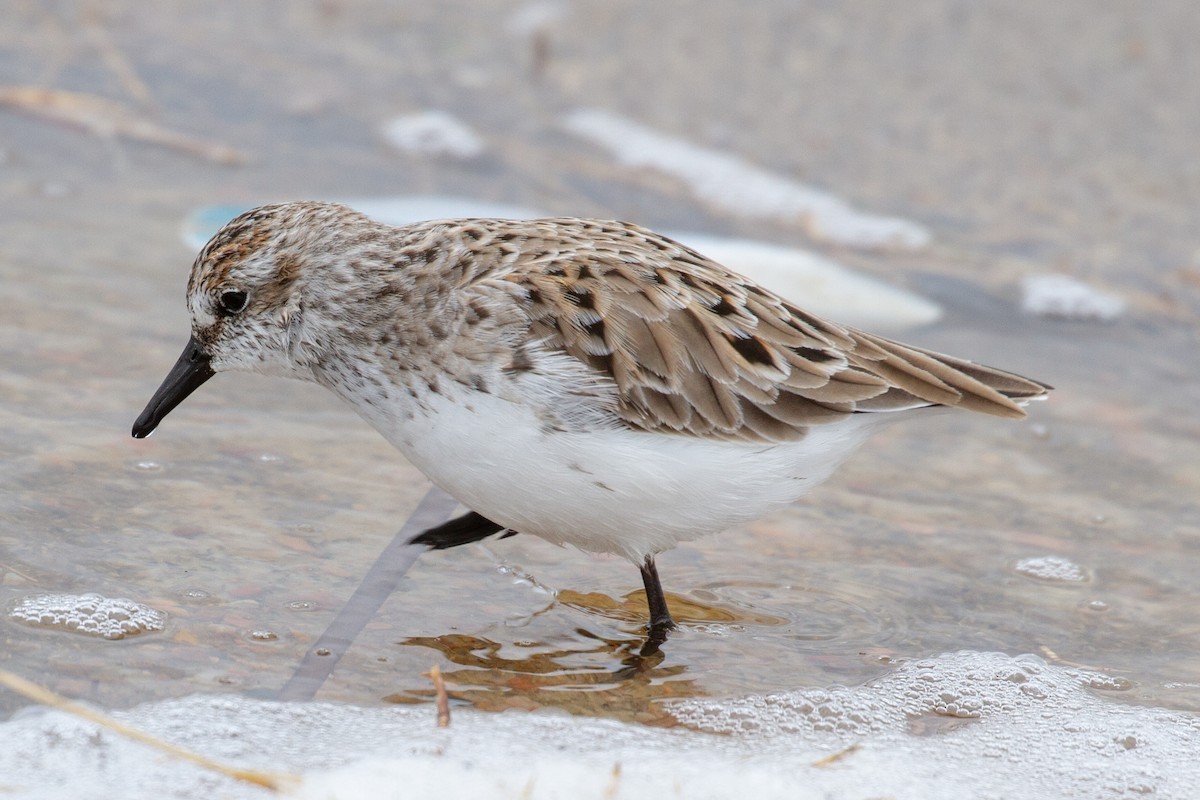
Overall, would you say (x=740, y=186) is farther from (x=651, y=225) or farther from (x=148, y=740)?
(x=148, y=740)

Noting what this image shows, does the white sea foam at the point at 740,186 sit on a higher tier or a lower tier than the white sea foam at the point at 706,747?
higher

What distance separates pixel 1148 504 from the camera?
5832 millimetres

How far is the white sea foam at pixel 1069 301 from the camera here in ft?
25.1

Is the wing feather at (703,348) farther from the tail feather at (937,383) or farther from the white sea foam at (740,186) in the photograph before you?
the white sea foam at (740,186)

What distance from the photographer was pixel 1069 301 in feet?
25.3

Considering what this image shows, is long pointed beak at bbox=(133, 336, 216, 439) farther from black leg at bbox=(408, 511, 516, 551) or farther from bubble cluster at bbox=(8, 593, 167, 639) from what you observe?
black leg at bbox=(408, 511, 516, 551)

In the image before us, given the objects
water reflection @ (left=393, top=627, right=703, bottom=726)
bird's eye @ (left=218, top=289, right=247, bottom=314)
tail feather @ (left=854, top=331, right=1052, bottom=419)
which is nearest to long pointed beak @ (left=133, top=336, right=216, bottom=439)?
bird's eye @ (left=218, top=289, right=247, bottom=314)

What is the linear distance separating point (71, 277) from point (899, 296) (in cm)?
392

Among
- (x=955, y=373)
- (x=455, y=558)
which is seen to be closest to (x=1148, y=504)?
(x=955, y=373)

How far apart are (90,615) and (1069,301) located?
528 cm

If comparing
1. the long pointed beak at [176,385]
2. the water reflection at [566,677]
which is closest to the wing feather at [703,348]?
the water reflection at [566,677]

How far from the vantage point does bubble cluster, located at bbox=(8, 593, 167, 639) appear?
13.7 ft

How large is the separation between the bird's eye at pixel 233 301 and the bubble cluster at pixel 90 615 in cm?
94

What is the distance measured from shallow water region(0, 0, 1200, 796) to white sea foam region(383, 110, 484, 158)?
11 centimetres
